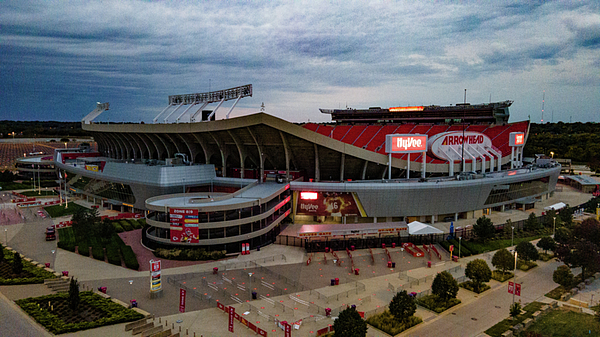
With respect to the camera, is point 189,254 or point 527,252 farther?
point 189,254

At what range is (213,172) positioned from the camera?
182 feet

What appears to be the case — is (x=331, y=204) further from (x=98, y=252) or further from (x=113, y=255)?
(x=98, y=252)

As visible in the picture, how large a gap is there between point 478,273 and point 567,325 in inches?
233

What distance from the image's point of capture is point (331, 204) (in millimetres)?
46844

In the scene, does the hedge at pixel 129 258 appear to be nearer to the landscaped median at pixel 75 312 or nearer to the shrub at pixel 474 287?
the landscaped median at pixel 75 312

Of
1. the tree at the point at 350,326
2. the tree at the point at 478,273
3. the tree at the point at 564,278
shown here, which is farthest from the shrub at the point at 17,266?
the tree at the point at 564,278

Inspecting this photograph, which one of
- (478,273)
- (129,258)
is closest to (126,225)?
(129,258)

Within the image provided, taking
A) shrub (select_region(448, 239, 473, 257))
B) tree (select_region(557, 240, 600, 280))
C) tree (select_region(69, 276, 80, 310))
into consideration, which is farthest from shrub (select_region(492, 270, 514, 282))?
tree (select_region(69, 276, 80, 310))

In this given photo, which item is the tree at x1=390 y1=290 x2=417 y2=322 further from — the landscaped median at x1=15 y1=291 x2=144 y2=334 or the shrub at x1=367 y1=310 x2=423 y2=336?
the landscaped median at x1=15 y1=291 x2=144 y2=334

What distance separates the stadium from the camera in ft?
123

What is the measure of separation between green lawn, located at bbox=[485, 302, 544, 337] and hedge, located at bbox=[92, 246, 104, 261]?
32333 mm

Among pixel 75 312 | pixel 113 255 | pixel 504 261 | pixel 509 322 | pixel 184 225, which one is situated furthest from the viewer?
pixel 184 225

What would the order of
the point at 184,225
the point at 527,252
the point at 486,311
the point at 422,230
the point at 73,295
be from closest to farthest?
the point at 73,295
the point at 486,311
the point at 527,252
the point at 184,225
the point at 422,230

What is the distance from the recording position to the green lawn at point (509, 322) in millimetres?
21547
